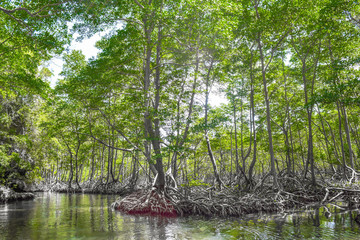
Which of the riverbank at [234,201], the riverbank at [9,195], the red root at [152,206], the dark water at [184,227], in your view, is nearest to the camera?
the dark water at [184,227]

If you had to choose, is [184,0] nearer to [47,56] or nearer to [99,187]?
[47,56]

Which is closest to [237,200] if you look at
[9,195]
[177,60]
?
[177,60]

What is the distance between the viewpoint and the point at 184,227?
793 cm

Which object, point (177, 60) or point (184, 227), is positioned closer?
point (184, 227)

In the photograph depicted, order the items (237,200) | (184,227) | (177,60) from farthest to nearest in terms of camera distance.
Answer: (177,60) < (237,200) < (184,227)

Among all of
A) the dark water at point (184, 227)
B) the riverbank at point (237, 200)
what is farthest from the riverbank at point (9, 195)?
the riverbank at point (237, 200)

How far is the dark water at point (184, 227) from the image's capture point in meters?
6.83

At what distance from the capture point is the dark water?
6.83 m

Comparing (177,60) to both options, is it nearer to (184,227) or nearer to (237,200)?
(237,200)

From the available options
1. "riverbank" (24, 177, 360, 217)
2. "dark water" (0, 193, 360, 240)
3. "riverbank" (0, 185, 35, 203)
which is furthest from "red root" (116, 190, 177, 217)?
"riverbank" (0, 185, 35, 203)

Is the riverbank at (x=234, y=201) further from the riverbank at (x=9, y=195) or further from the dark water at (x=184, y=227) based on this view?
the riverbank at (x=9, y=195)

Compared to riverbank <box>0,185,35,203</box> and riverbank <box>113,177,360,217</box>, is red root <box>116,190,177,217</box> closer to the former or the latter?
riverbank <box>113,177,360,217</box>

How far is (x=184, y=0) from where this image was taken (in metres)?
8.66

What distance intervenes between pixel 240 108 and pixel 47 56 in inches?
526
